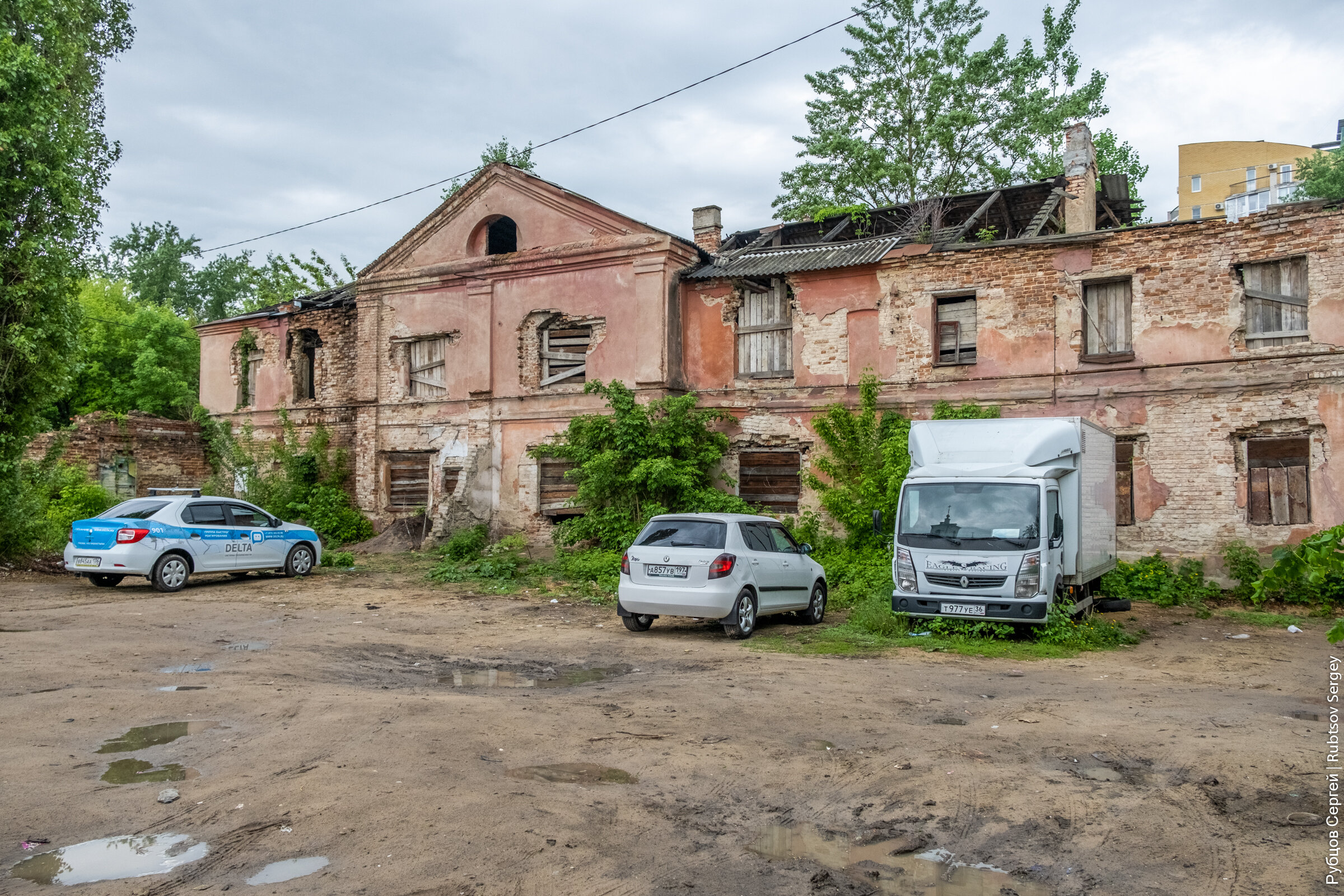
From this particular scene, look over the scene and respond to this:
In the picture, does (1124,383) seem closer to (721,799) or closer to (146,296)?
(721,799)

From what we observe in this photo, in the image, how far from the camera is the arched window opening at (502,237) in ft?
76.0

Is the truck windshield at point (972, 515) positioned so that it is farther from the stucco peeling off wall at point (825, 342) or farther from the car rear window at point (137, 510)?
the car rear window at point (137, 510)

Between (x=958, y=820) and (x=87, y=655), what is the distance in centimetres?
852

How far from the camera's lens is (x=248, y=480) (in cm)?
2548

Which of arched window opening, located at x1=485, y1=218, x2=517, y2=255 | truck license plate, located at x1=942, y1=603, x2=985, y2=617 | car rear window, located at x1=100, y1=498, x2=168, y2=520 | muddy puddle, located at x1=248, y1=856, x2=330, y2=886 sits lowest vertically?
muddy puddle, located at x1=248, y1=856, x2=330, y2=886

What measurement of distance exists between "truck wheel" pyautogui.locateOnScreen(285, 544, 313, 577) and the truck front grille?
38.5ft

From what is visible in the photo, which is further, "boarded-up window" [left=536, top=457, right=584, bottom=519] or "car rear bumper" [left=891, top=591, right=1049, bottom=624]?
"boarded-up window" [left=536, top=457, right=584, bottom=519]

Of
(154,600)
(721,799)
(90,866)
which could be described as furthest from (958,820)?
(154,600)

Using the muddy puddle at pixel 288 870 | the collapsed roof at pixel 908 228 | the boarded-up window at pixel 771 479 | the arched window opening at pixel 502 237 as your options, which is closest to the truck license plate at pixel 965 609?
the boarded-up window at pixel 771 479

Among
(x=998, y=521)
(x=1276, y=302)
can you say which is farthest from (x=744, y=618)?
(x=1276, y=302)

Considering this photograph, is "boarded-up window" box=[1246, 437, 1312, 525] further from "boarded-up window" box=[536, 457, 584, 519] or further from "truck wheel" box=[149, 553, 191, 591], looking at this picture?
"truck wheel" box=[149, 553, 191, 591]

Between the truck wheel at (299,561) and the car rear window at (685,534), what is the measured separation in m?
8.48

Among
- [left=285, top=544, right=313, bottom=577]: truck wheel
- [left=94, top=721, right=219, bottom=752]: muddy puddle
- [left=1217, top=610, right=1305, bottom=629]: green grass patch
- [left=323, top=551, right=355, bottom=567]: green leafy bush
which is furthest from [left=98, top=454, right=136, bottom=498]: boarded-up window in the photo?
[left=1217, top=610, right=1305, bottom=629]: green grass patch

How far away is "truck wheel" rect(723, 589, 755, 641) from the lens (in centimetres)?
1167
